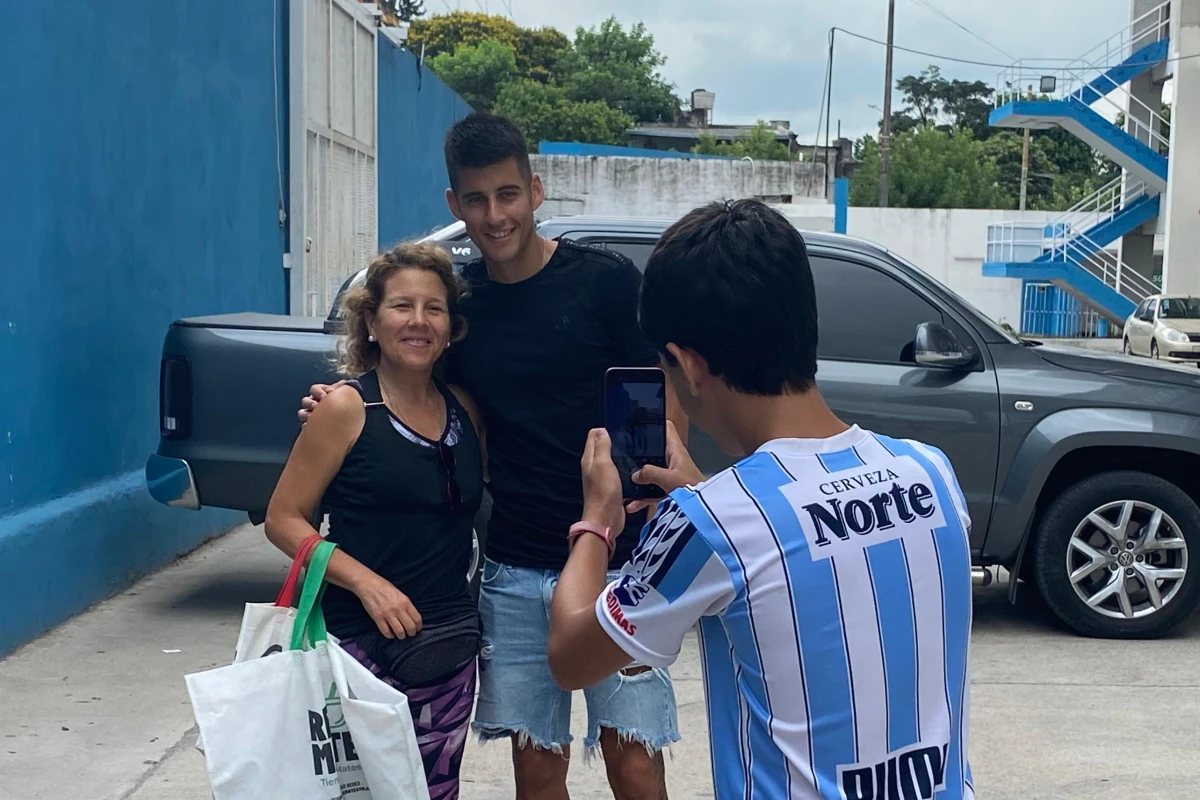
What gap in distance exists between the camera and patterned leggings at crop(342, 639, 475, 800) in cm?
288

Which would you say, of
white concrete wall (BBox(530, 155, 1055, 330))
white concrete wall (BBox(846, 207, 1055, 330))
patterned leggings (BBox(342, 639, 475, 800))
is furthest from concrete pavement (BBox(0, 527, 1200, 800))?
white concrete wall (BBox(846, 207, 1055, 330))

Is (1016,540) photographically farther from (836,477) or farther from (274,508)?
(836,477)

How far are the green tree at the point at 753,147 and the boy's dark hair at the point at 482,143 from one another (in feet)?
201

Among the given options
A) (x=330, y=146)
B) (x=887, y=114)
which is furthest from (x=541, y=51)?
(x=330, y=146)

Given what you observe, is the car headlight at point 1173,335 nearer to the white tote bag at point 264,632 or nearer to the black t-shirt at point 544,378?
the black t-shirt at point 544,378

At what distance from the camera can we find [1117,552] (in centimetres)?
656

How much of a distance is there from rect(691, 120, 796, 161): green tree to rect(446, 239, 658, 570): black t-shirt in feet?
201

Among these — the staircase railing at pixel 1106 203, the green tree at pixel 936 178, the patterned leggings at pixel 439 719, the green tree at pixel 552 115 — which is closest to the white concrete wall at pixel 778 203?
the staircase railing at pixel 1106 203

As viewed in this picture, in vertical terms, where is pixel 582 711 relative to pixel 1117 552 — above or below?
below

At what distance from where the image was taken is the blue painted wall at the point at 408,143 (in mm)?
15805

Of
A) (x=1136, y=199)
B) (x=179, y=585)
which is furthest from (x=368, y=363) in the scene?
(x=1136, y=199)

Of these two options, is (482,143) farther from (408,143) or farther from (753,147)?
(753,147)

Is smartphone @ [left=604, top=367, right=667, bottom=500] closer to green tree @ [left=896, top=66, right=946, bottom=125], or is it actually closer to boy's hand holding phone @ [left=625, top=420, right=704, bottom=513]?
boy's hand holding phone @ [left=625, top=420, right=704, bottom=513]

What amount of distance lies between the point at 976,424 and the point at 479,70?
66.1 m
